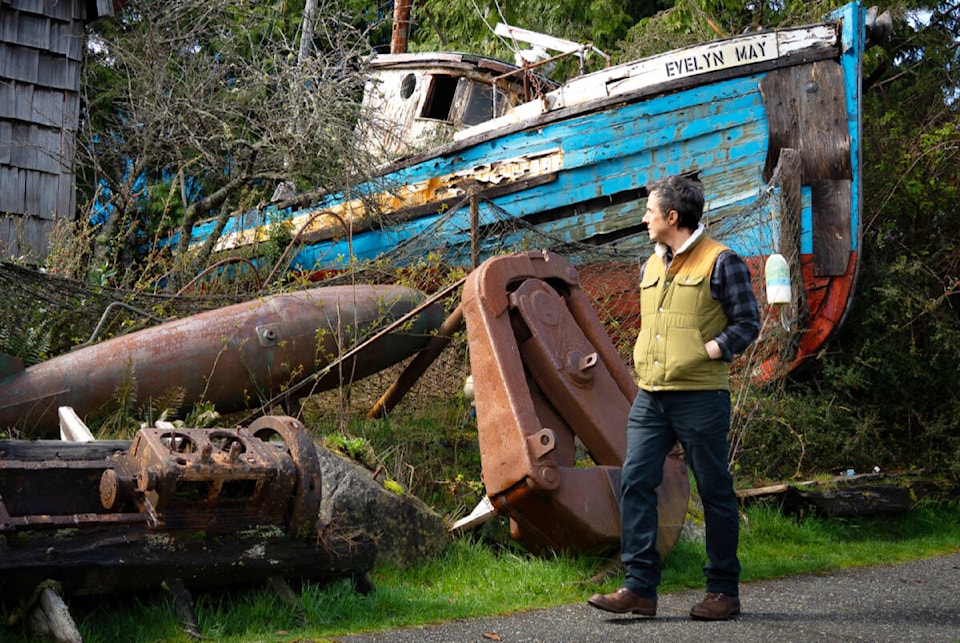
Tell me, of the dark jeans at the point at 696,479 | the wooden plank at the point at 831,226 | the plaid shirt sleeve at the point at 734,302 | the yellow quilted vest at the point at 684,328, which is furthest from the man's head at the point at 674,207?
the wooden plank at the point at 831,226

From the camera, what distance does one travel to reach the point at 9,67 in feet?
34.4

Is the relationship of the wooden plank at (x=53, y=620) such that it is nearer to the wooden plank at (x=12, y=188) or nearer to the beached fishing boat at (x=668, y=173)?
the beached fishing boat at (x=668, y=173)

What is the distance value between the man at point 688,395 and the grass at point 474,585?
0.53 m

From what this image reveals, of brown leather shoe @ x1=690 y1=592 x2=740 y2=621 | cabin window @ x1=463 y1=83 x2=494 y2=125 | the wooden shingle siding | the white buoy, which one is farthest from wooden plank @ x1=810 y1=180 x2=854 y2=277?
the wooden shingle siding

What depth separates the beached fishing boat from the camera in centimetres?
811

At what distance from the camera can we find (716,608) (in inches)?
158

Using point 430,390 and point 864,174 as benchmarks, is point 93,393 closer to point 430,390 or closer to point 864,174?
point 430,390

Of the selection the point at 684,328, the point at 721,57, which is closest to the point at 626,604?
the point at 684,328

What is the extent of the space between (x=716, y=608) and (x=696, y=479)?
1.64ft

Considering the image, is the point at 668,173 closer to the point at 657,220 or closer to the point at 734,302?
the point at 657,220

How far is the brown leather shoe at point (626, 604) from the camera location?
13.2 feet

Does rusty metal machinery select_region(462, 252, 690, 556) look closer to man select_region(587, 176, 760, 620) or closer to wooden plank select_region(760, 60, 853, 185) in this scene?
man select_region(587, 176, 760, 620)

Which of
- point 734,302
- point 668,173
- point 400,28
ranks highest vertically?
point 400,28

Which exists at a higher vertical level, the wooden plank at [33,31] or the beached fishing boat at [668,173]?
the wooden plank at [33,31]
